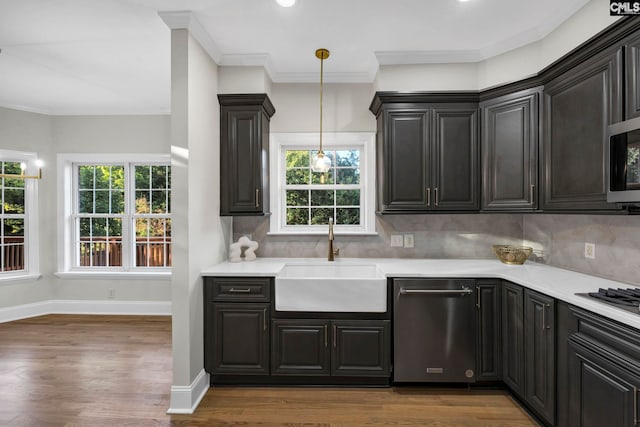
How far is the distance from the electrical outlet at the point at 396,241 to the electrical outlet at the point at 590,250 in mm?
1453

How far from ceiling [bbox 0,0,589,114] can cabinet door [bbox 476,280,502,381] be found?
1977 mm

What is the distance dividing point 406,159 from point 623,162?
1469 mm

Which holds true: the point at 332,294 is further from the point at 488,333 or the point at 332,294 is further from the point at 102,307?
the point at 102,307

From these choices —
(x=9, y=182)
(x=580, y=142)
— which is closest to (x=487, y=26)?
(x=580, y=142)

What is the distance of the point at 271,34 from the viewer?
8.43 ft

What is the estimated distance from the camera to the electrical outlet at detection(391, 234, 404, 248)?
10.9 ft

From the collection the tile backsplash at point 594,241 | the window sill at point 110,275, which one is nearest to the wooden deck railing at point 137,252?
the window sill at point 110,275

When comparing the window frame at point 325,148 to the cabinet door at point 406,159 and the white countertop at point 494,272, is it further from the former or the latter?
the cabinet door at point 406,159

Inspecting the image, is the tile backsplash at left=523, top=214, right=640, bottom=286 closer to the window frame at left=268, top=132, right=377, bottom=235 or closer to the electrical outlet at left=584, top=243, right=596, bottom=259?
the electrical outlet at left=584, top=243, right=596, bottom=259

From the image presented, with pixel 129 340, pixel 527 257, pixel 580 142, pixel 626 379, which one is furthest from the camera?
pixel 129 340

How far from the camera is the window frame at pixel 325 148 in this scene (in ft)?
11.1

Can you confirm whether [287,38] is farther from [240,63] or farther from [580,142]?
[580,142]

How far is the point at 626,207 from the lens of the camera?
180 cm

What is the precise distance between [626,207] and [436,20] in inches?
68.0
